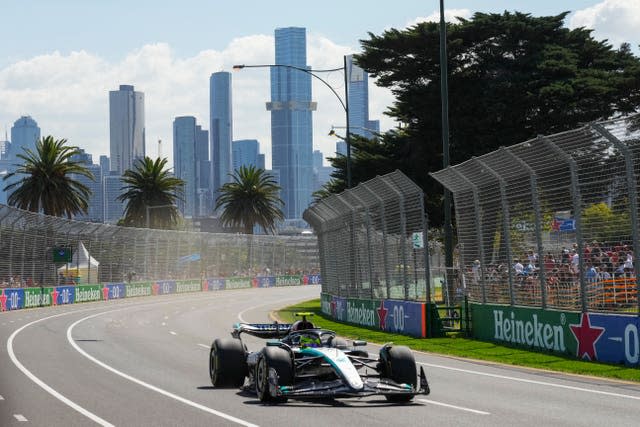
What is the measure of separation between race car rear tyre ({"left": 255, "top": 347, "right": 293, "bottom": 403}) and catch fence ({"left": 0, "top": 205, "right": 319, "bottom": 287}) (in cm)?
3643

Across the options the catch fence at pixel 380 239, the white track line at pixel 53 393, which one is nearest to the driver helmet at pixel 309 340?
the white track line at pixel 53 393

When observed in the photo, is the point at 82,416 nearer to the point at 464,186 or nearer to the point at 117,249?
the point at 464,186

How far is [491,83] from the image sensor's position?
46125 millimetres

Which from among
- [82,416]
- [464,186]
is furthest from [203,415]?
[464,186]

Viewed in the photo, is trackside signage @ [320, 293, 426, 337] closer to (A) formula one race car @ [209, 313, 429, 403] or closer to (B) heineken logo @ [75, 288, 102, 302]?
(A) formula one race car @ [209, 313, 429, 403]

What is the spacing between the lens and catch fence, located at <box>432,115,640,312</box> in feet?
60.5

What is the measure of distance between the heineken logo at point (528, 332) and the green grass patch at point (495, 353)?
0.69ft

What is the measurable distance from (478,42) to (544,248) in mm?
27421

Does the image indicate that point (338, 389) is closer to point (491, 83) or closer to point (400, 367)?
point (400, 367)

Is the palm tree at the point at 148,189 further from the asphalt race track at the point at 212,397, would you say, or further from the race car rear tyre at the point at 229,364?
the race car rear tyre at the point at 229,364

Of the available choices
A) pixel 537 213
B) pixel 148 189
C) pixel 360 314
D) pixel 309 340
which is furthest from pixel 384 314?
pixel 148 189

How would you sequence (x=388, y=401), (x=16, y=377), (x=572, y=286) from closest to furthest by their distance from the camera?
(x=388, y=401) → (x=16, y=377) → (x=572, y=286)

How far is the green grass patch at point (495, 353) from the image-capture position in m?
18.0

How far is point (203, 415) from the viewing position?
13.0 metres
